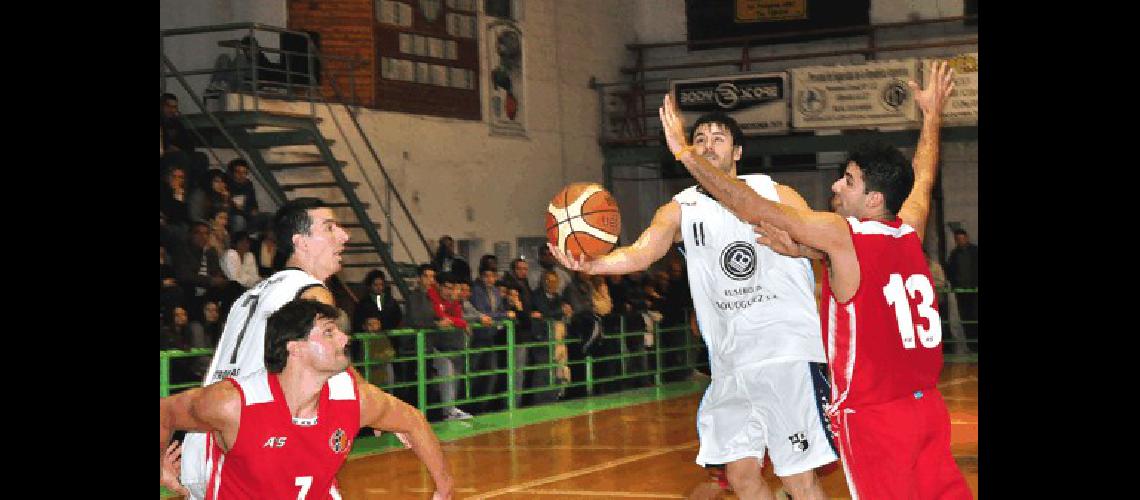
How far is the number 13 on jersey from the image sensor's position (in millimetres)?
5000

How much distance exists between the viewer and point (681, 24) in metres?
25.9

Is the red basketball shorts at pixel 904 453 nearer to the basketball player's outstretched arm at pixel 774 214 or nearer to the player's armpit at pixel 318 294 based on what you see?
the basketball player's outstretched arm at pixel 774 214

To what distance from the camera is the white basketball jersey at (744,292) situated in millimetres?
6566

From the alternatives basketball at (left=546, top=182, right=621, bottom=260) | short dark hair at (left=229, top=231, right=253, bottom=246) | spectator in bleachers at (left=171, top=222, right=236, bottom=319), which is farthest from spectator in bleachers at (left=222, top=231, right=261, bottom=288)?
→ basketball at (left=546, top=182, right=621, bottom=260)

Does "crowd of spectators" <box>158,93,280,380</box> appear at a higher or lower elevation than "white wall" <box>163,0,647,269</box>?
lower

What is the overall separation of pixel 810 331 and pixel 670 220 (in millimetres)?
830

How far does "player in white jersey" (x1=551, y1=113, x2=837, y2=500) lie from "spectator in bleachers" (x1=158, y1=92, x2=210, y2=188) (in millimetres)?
7620

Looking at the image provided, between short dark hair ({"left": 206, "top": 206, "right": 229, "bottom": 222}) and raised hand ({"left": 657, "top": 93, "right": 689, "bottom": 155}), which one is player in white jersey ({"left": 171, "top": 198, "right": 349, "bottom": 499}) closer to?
raised hand ({"left": 657, "top": 93, "right": 689, "bottom": 155})

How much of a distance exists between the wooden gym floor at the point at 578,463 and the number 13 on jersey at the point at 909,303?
4.31 m

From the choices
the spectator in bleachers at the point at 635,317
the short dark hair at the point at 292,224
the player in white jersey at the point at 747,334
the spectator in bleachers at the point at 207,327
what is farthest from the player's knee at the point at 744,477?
the spectator in bleachers at the point at 635,317

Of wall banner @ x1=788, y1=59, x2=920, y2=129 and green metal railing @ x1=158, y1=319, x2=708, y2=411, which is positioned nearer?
green metal railing @ x1=158, y1=319, x2=708, y2=411

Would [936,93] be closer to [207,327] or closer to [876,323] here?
[876,323]

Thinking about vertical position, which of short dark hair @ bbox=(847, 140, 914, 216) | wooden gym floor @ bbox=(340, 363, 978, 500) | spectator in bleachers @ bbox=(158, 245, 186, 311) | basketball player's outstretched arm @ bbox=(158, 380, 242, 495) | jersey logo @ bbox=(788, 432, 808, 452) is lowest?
wooden gym floor @ bbox=(340, 363, 978, 500)
